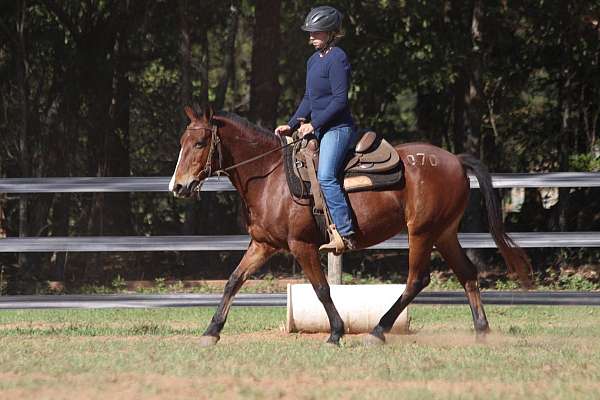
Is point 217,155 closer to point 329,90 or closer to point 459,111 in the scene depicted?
point 329,90

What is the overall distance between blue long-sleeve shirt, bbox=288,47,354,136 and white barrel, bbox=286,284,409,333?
176cm

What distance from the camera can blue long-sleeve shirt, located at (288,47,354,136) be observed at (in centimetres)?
977

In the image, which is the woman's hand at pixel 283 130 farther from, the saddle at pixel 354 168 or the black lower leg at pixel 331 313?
the black lower leg at pixel 331 313

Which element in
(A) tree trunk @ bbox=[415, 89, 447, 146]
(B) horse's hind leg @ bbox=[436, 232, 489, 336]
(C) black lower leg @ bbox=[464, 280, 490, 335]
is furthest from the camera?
(A) tree trunk @ bbox=[415, 89, 447, 146]

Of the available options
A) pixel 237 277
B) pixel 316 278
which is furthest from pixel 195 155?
pixel 316 278

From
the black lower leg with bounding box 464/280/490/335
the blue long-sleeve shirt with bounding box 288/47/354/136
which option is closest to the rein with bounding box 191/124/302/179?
the blue long-sleeve shirt with bounding box 288/47/354/136

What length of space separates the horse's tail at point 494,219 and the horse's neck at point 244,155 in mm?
1858

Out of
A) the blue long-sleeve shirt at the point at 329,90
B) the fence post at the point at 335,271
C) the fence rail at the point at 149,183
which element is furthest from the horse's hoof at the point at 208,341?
the fence rail at the point at 149,183

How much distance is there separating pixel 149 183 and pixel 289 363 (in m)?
6.05

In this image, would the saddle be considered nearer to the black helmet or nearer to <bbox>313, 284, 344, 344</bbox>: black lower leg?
<bbox>313, 284, 344, 344</bbox>: black lower leg

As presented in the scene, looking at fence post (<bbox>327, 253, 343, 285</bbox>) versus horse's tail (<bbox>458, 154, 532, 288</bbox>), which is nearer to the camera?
horse's tail (<bbox>458, 154, 532, 288</bbox>)

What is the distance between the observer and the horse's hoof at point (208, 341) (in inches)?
386

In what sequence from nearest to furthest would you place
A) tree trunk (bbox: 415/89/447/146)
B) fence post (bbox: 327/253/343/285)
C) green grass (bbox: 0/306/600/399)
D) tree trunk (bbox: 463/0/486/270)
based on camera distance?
green grass (bbox: 0/306/600/399)
fence post (bbox: 327/253/343/285)
tree trunk (bbox: 463/0/486/270)
tree trunk (bbox: 415/89/447/146)

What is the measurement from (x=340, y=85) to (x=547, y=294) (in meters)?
5.58
